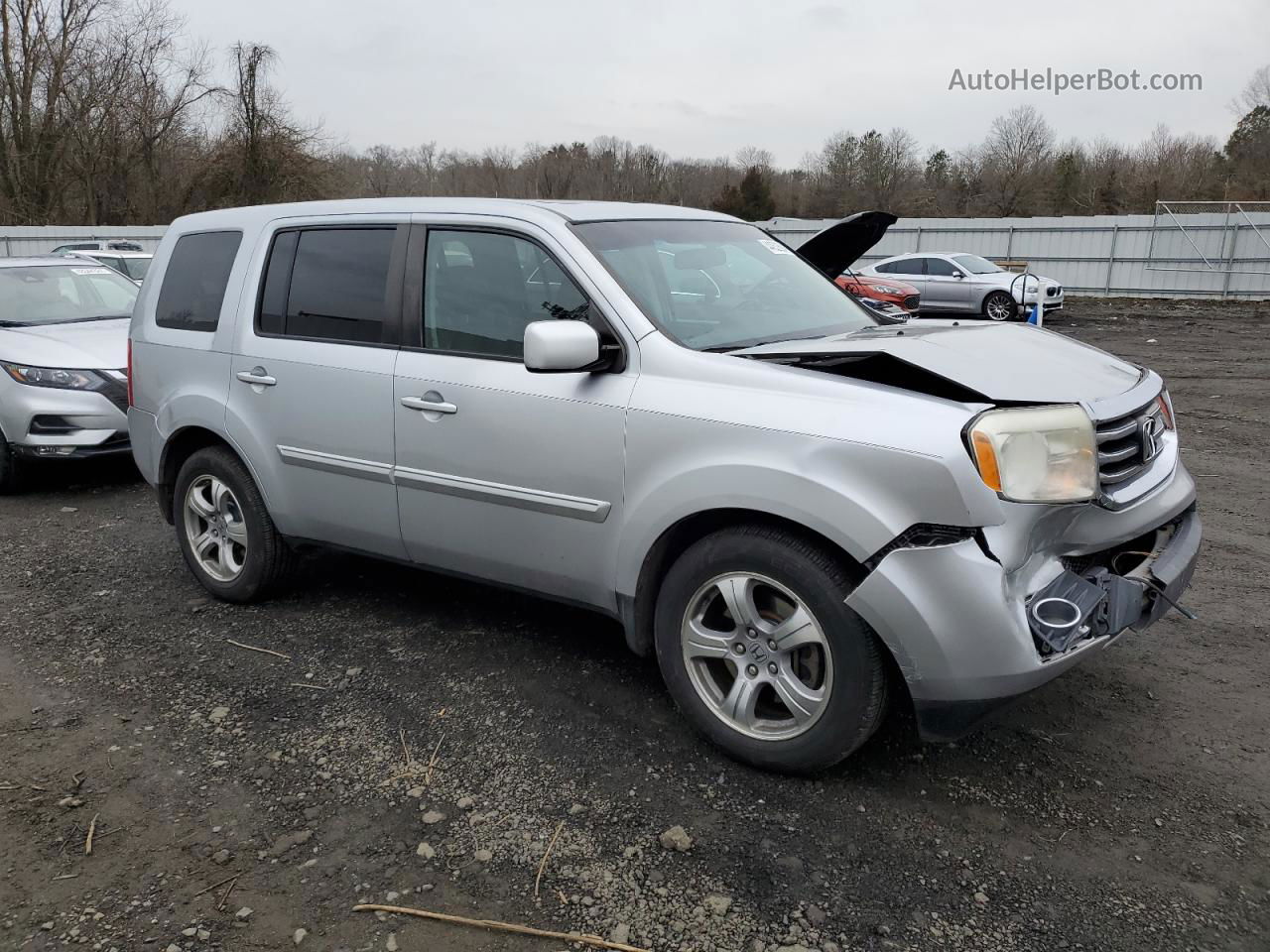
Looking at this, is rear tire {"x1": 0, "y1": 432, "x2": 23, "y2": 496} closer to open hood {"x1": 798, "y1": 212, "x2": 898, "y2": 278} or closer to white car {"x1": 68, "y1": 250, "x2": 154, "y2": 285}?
open hood {"x1": 798, "y1": 212, "x2": 898, "y2": 278}

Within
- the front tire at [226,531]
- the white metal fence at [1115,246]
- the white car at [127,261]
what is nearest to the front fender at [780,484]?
the front tire at [226,531]

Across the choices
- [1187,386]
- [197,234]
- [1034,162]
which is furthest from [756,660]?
[1034,162]

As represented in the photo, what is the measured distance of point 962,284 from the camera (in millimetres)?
21781

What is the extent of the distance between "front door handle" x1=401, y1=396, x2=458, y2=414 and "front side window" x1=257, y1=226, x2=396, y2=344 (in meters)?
0.37

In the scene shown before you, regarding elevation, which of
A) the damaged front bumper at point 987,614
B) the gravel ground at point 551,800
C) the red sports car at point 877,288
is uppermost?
the red sports car at point 877,288

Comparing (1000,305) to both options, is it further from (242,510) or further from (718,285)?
(242,510)

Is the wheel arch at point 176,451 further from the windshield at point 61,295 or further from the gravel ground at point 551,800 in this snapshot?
the windshield at point 61,295

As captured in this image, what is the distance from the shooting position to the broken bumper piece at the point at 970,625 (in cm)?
268

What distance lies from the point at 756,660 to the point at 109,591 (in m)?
3.74

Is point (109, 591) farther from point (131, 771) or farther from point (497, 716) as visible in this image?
point (497, 716)

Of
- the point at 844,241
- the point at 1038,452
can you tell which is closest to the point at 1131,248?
the point at 844,241

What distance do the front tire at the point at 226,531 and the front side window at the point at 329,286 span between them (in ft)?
2.48

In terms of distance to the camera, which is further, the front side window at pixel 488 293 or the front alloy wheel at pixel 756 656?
the front side window at pixel 488 293

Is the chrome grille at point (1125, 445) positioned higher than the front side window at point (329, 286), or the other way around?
the front side window at point (329, 286)
